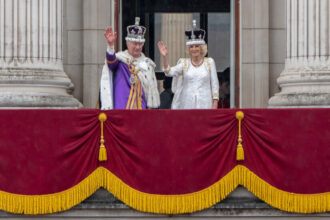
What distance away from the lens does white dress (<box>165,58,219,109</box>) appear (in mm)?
13406

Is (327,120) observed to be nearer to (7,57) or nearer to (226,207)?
(226,207)

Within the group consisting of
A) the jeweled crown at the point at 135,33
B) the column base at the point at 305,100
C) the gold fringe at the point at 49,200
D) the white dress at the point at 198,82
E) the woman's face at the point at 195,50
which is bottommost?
the gold fringe at the point at 49,200

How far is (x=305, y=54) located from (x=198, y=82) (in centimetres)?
170

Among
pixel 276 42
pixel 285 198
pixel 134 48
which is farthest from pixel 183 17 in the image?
pixel 285 198

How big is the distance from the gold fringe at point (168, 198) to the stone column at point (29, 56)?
211cm

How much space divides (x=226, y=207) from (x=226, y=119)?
3.66 feet

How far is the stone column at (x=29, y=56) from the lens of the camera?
43.7 ft

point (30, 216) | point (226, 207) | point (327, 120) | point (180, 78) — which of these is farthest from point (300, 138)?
point (30, 216)

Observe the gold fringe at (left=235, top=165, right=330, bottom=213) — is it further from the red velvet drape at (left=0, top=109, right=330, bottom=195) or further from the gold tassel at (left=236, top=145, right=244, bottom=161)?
the gold tassel at (left=236, top=145, right=244, bottom=161)

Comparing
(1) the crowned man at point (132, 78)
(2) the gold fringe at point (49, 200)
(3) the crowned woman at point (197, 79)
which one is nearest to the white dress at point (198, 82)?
(3) the crowned woman at point (197, 79)

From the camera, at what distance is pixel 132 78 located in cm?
1317

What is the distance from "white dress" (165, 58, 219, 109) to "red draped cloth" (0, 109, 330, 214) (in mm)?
1750

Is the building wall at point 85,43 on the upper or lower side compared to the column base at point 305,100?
upper

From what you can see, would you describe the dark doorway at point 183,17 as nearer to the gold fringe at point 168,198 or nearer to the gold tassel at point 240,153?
the gold tassel at point 240,153
